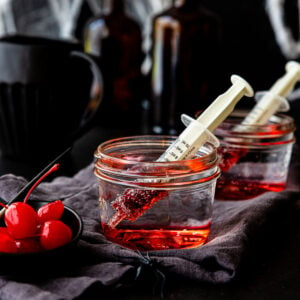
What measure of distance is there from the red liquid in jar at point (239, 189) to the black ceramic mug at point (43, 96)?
0.84 feet

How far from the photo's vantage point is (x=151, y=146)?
770 millimetres

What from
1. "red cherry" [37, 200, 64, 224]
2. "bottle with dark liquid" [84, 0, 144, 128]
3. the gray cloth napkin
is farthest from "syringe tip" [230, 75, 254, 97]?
"bottle with dark liquid" [84, 0, 144, 128]

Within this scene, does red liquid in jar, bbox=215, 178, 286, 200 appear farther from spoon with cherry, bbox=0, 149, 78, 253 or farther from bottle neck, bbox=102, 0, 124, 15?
bottle neck, bbox=102, 0, 124, 15

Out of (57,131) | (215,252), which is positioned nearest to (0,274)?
(215,252)

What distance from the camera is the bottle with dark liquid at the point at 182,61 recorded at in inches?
49.5

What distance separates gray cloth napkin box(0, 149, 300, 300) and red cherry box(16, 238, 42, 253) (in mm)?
26

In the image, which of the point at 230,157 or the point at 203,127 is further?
the point at 230,157

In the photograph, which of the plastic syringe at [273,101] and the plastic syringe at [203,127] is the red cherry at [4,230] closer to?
the plastic syringe at [203,127]

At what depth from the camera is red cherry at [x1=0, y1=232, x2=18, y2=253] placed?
580 millimetres

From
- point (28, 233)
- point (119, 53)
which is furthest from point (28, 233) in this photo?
point (119, 53)

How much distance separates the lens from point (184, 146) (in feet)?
2.30

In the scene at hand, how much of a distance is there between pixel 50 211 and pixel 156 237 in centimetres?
13

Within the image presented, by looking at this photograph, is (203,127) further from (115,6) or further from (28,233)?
(115,6)

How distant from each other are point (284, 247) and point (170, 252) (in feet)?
0.53
